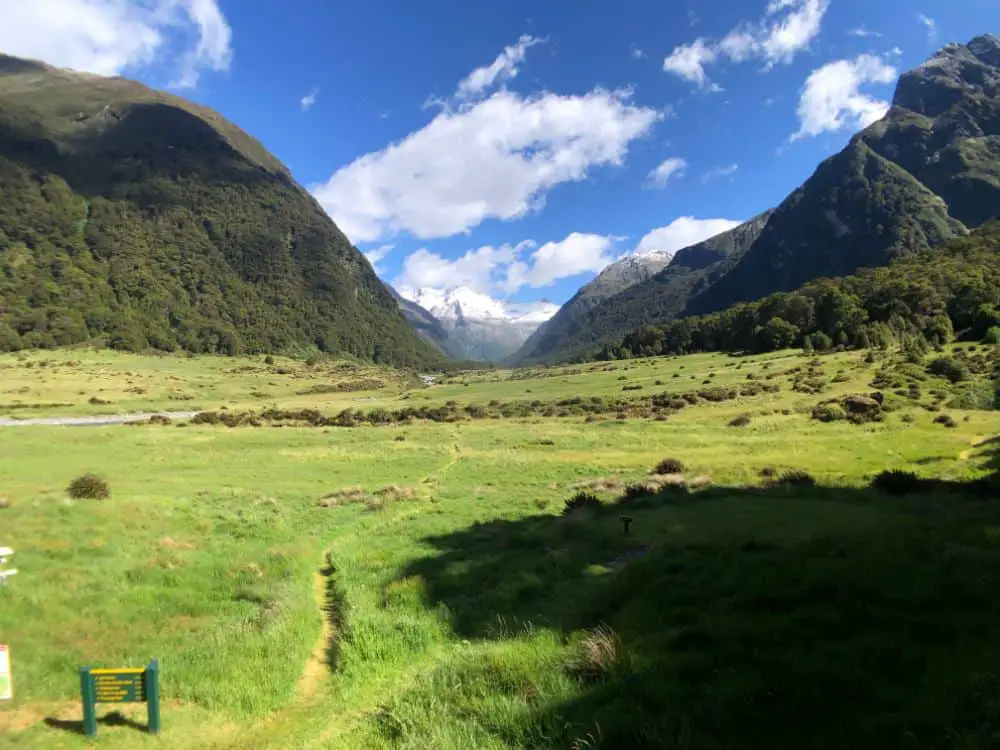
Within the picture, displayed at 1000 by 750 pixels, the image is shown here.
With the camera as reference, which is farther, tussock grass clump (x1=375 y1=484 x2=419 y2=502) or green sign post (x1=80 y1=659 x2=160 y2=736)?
tussock grass clump (x1=375 y1=484 x2=419 y2=502)

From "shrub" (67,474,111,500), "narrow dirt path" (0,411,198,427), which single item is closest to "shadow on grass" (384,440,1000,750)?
"shrub" (67,474,111,500)

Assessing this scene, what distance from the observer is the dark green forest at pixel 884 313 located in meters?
95.9

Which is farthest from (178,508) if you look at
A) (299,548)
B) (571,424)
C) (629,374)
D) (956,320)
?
(956,320)

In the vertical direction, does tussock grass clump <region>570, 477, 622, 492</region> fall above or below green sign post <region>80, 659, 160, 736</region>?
below

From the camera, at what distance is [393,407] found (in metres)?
100

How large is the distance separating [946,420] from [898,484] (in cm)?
2433

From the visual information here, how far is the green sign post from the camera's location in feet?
30.5

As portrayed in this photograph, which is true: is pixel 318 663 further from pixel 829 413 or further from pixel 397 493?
pixel 829 413

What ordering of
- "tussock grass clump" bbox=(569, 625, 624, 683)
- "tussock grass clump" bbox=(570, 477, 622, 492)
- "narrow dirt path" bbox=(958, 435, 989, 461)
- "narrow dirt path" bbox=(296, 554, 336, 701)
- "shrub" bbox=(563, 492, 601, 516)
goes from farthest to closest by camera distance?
1. "narrow dirt path" bbox=(958, 435, 989, 461)
2. "tussock grass clump" bbox=(570, 477, 622, 492)
3. "shrub" bbox=(563, 492, 601, 516)
4. "narrow dirt path" bbox=(296, 554, 336, 701)
5. "tussock grass clump" bbox=(569, 625, 624, 683)

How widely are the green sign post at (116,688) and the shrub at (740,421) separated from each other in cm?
5080

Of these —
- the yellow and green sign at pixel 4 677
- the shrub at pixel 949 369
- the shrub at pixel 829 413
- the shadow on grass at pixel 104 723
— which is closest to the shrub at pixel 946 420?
the shrub at pixel 829 413

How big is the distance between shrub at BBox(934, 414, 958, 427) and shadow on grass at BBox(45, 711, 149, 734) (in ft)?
153

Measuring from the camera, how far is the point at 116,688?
9430mm

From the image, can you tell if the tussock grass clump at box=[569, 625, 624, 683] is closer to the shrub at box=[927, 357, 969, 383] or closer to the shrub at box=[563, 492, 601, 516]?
the shrub at box=[563, 492, 601, 516]
